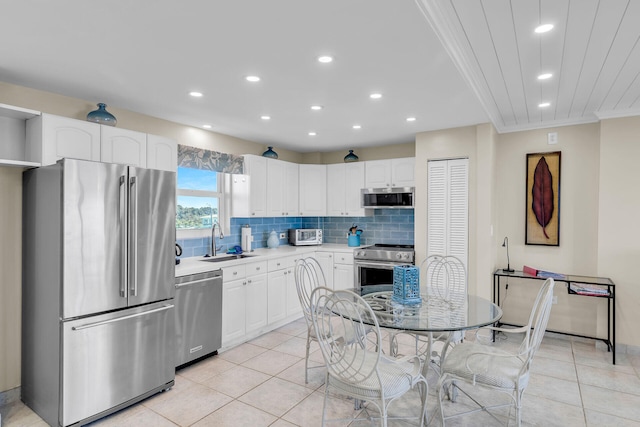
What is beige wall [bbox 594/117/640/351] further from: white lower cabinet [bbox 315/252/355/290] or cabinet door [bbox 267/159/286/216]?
cabinet door [bbox 267/159/286/216]

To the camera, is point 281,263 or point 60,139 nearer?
point 60,139

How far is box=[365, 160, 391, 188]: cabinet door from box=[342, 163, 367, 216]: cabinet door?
0.33ft

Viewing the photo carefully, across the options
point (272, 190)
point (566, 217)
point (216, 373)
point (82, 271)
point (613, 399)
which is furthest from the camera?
point (272, 190)

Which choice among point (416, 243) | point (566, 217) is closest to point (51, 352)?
point (416, 243)

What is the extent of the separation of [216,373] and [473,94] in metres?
3.41

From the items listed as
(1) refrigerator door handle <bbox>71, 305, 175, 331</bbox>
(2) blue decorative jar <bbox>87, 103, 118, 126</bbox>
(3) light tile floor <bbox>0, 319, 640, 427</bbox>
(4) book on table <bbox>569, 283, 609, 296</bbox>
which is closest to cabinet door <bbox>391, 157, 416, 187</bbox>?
(4) book on table <bbox>569, 283, 609, 296</bbox>

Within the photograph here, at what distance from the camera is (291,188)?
5.46 meters

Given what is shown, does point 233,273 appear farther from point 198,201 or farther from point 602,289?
point 602,289

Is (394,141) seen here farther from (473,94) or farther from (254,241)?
(254,241)

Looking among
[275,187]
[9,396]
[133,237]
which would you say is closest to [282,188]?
[275,187]

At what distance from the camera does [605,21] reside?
205 cm

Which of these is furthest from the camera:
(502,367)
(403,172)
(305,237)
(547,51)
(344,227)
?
(344,227)

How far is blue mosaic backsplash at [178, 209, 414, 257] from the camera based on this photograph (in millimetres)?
5013

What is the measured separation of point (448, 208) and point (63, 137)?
396cm
